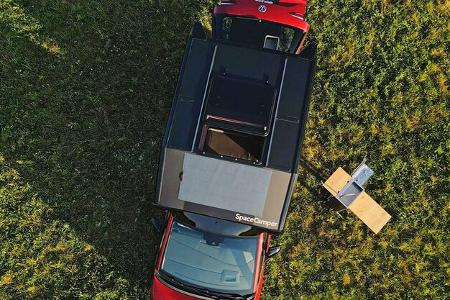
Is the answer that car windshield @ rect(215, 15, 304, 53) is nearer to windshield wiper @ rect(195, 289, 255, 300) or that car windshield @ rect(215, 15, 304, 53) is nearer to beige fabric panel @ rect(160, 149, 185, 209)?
beige fabric panel @ rect(160, 149, 185, 209)

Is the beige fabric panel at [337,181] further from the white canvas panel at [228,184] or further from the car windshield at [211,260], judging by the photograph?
the white canvas panel at [228,184]

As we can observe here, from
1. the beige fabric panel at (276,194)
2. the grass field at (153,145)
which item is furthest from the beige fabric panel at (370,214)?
the beige fabric panel at (276,194)

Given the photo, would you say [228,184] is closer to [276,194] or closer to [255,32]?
[276,194]

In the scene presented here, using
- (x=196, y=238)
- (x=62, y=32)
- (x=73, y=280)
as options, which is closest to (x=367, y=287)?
(x=196, y=238)

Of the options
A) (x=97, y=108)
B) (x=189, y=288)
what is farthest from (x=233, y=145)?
(x=97, y=108)

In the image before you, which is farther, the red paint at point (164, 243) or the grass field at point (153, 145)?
the grass field at point (153, 145)

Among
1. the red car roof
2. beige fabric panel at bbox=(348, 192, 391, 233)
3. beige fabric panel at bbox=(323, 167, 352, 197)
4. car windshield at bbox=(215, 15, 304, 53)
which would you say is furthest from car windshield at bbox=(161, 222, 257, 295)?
the red car roof
